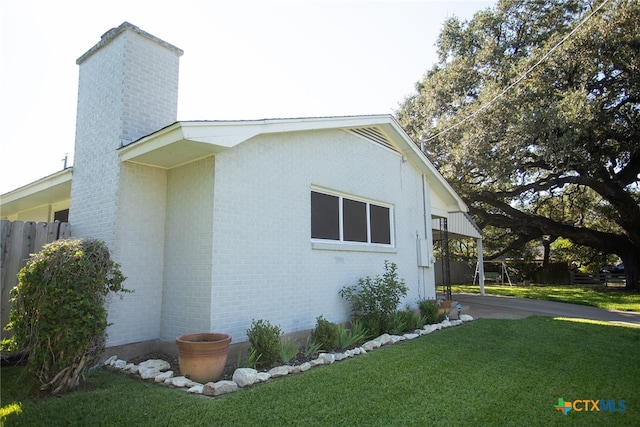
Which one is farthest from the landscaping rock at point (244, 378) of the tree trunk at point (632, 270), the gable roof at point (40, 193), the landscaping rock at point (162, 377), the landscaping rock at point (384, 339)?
the tree trunk at point (632, 270)

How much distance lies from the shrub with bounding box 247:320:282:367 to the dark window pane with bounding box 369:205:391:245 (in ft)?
13.8

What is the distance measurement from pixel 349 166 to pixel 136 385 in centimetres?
596

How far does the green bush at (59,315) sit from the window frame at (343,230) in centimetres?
404

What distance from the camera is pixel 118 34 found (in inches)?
272

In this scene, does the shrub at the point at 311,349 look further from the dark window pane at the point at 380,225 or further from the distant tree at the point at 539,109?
the distant tree at the point at 539,109

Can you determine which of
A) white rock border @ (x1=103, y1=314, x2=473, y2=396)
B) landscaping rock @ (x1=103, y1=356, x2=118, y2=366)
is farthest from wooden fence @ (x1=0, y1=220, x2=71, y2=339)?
white rock border @ (x1=103, y1=314, x2=473, y2=396)

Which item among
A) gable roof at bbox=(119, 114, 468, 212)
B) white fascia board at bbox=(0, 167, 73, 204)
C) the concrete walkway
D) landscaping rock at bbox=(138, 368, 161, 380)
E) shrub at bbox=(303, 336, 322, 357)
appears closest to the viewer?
landscaping rock at bbox=(138, 368, 161, 380)

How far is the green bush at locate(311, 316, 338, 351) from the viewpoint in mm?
6695

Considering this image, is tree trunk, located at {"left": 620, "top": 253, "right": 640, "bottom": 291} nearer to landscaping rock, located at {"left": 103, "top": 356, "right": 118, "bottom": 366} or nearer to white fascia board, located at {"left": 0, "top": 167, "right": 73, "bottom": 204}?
landscaping rock, located at {"left": 103, "top": 356, "right": 118, "bottom": 366}

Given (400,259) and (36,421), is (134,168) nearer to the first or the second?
(36,421)

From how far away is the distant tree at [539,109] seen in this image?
1473 centimetres

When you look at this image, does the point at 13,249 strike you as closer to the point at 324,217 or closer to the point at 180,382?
the point at 180,382

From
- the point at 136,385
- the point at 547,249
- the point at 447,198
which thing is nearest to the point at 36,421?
the point at 136,385

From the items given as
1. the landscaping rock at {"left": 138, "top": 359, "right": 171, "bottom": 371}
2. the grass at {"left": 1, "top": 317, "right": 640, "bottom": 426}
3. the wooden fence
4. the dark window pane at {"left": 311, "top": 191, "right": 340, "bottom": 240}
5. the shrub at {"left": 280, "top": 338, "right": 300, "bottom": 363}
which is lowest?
the grass at {"left": 1, "top": 317, "right": 640, "bottom": 426}
